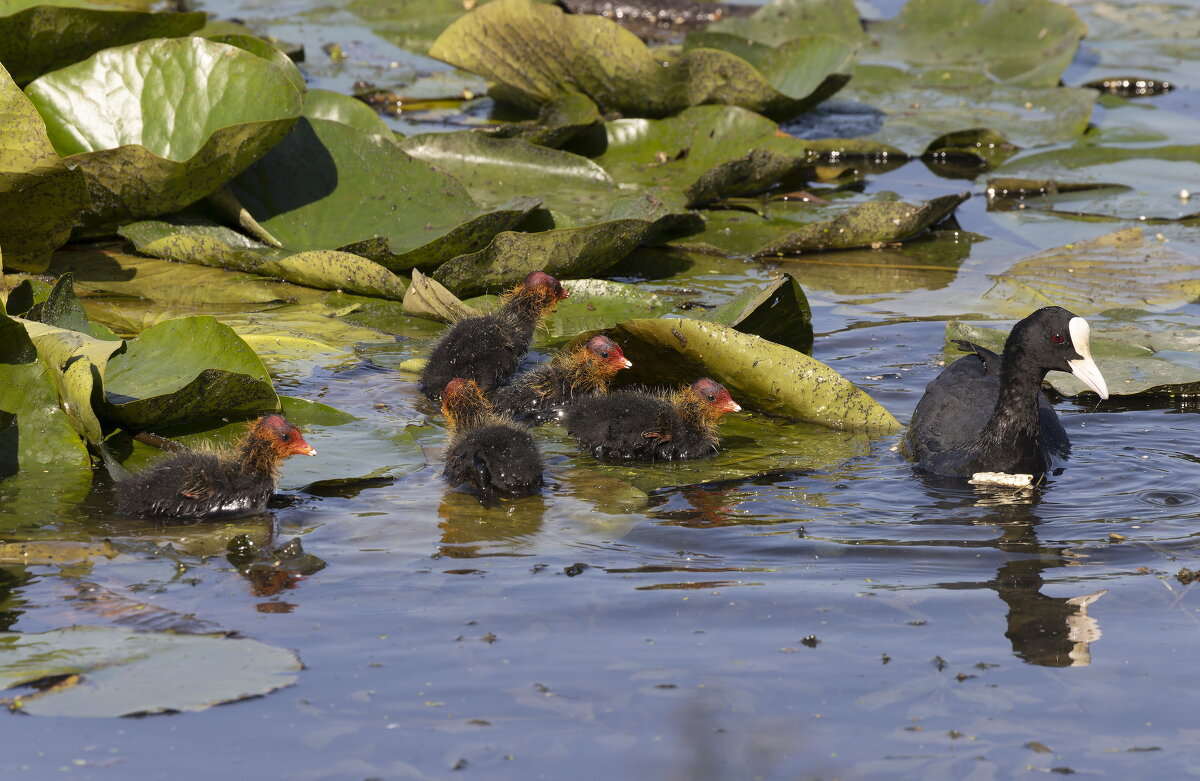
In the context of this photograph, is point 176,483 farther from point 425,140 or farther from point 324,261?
point 425,140

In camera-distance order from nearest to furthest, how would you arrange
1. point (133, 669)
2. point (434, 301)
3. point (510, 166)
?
point (133, 669) → point (434, 301) → point (510, 166)

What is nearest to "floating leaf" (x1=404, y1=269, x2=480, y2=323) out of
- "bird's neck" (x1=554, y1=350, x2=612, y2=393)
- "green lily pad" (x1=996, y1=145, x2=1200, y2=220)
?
"bird's neck" (x1=554, y1=350, x2=612, y2=393)

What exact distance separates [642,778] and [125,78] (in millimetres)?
4326

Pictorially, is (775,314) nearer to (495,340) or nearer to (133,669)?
(495,340)

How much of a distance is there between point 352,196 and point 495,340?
1.38m

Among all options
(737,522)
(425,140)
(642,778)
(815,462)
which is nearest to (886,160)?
(425,140)

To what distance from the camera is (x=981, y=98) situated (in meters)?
9.54

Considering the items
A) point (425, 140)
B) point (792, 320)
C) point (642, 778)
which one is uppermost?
point (425, 140)

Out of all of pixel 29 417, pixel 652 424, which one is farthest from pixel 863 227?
pixel 29 417

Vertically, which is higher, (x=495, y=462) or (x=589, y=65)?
(x=589, y=65)

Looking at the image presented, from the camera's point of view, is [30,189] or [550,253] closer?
[30,189]

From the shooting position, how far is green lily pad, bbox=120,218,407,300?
5.64 m

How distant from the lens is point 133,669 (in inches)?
109

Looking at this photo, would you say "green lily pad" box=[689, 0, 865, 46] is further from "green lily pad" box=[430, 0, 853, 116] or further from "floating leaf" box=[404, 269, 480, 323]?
"floating leaf" box=[404, 269, 480, 323]
